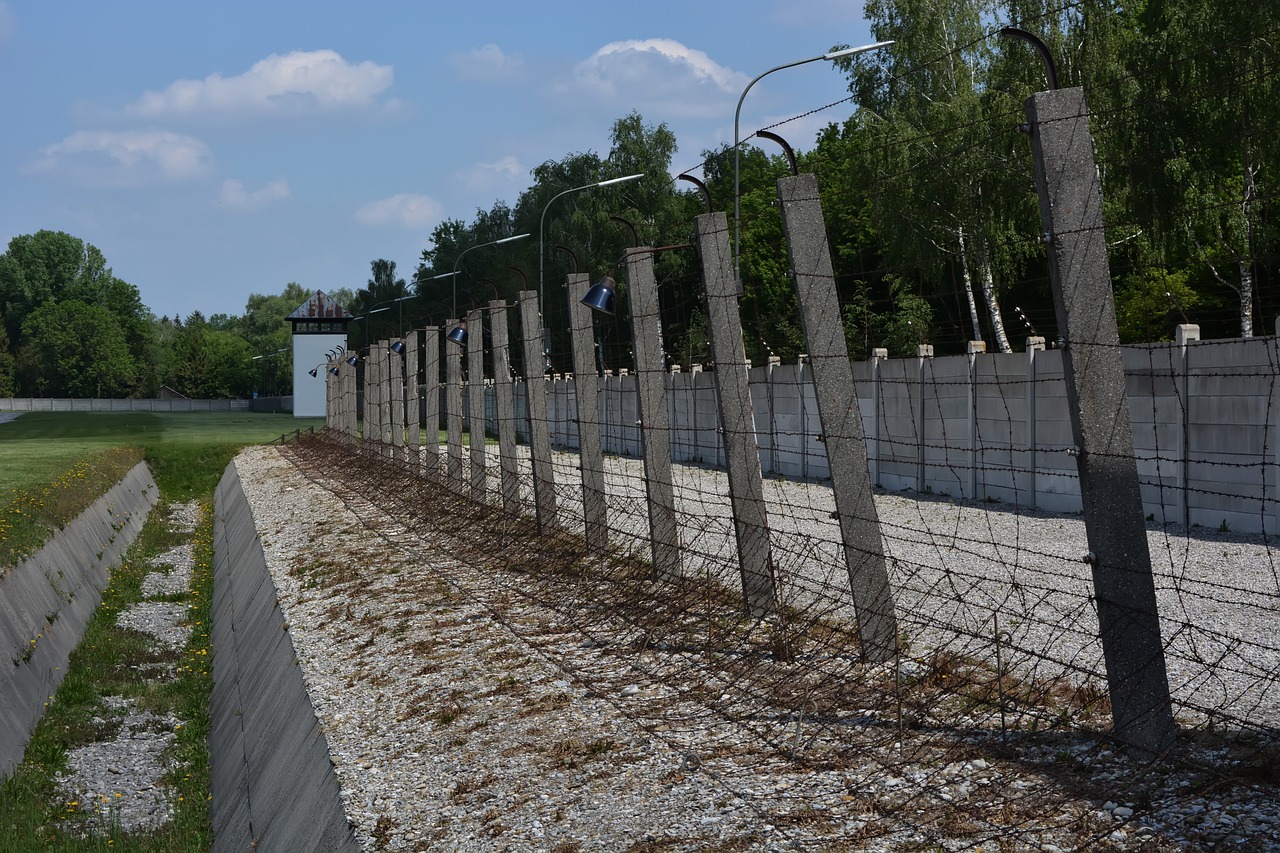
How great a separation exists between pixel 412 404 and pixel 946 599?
64.0ft

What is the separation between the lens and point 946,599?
395 inches

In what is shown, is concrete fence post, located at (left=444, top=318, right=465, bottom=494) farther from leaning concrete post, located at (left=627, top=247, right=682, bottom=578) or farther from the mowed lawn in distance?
leaning concrete post, located at (left=627, top=247, right=682, bottom=578)

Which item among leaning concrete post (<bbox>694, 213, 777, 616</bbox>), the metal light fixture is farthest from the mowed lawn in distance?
leaning concrete post (<bbox>694, 213, 777, 616</bbox>)

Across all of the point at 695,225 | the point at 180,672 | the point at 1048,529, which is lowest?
the point at 180,672

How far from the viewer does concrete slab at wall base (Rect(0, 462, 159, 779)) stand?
1457 centimetres

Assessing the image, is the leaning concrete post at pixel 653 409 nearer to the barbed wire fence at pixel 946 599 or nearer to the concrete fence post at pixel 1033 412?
the barbed wire fence at pixel 946 599

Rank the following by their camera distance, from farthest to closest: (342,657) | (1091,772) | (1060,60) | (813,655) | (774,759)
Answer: (1060,60), (342,657), (813,655), (774,759), (1091,772)

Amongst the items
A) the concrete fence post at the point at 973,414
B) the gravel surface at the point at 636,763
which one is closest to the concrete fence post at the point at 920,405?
the concrete fence post at the point at 973,414

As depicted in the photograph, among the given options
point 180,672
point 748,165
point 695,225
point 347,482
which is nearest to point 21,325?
point 748,165

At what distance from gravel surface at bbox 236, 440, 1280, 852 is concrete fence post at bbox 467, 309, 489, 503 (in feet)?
20.6

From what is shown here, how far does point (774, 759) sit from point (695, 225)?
15.7ft

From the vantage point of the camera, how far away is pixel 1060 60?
126 feet

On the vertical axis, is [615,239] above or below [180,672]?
above

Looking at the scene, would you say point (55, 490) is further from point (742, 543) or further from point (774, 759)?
point (774, 759)
